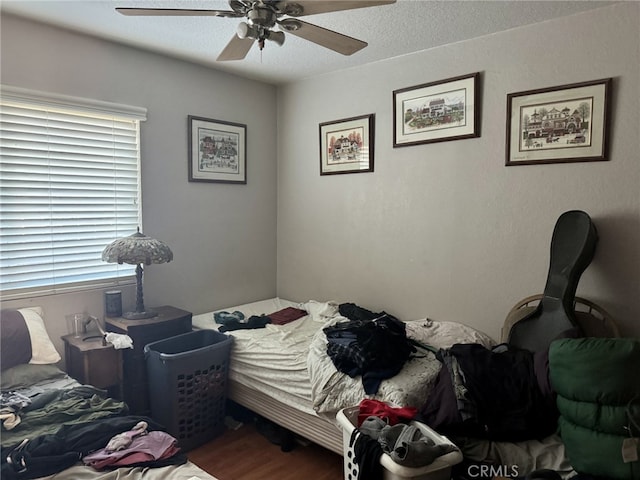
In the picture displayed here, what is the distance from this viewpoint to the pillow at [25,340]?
2281 mm

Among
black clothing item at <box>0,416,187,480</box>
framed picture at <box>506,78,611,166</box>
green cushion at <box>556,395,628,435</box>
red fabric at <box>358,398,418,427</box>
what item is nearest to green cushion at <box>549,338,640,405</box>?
green cushion at <box>556,395,628,435</box>

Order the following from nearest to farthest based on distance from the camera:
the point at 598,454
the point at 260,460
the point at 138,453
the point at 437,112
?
1. the point at 598,454
2. the point at 138,453
3. the point at 260,460
4. the point at 437,112

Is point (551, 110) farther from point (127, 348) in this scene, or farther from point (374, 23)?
point (127, 348)

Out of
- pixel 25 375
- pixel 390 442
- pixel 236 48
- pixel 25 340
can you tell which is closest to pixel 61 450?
pixel 25 375

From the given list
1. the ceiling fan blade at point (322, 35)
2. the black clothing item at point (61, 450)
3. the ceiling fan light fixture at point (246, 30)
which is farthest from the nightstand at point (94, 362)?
the ceiling fan blade at point (322, 35)

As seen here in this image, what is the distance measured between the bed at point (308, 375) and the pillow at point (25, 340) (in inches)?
39.1

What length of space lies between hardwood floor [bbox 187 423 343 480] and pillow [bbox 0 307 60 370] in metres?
1.05

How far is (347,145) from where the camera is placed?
136 inches

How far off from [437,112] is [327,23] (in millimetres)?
974

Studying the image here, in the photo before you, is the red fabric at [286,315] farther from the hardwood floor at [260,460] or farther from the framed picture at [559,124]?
the framed picture at [559,124]

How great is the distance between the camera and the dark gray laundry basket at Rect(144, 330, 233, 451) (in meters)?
2.55

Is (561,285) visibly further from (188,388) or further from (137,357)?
(137,357)

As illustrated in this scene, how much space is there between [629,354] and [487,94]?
1.76 m

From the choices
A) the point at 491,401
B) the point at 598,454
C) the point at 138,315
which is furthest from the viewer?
the point at 138,315
